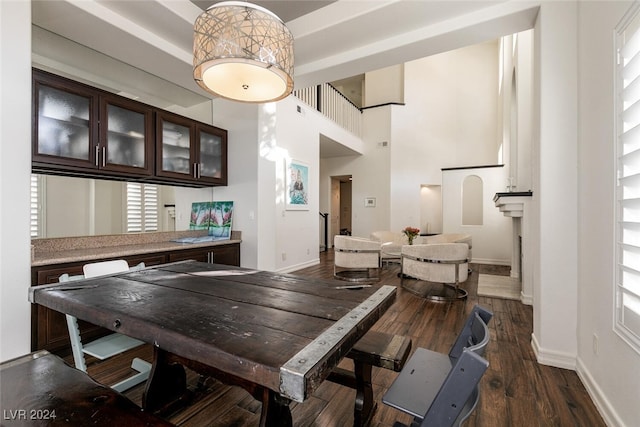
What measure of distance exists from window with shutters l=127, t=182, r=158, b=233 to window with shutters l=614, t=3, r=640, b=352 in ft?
13.5

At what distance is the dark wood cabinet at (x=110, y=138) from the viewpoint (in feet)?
7.60

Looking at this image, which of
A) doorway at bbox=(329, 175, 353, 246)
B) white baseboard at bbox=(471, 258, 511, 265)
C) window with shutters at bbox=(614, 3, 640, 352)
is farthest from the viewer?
doorway at bbox=(329, 175, 353, 246)

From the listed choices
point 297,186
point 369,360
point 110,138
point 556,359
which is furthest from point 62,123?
point 556,359

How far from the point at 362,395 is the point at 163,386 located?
3.87ft

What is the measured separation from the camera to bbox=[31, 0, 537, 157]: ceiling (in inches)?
94.2

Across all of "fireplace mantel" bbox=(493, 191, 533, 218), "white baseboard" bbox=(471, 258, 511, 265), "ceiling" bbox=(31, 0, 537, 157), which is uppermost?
"ceiling" bbox=(31, 0, 537, 157)

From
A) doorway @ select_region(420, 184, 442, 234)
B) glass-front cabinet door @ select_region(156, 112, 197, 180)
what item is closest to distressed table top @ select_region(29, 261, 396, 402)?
glass-front cabinet door @ select_region(156, 112, 197, 180)

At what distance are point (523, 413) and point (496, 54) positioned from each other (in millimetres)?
8570

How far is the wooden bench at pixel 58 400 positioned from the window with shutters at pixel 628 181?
205 centimetres

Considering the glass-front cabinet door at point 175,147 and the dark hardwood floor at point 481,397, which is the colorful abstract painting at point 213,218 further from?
the dark hardwood floor at point 481,397

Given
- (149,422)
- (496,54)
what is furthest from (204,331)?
(496,54)

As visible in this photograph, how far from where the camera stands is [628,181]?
1.38m

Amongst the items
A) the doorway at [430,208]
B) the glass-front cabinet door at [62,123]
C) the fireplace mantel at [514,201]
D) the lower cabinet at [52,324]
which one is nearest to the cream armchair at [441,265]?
the fireplace mantel at [514,201]

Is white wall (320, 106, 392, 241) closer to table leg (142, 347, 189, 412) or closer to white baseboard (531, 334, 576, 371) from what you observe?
white baseboard (531, 334, 576, 371)
